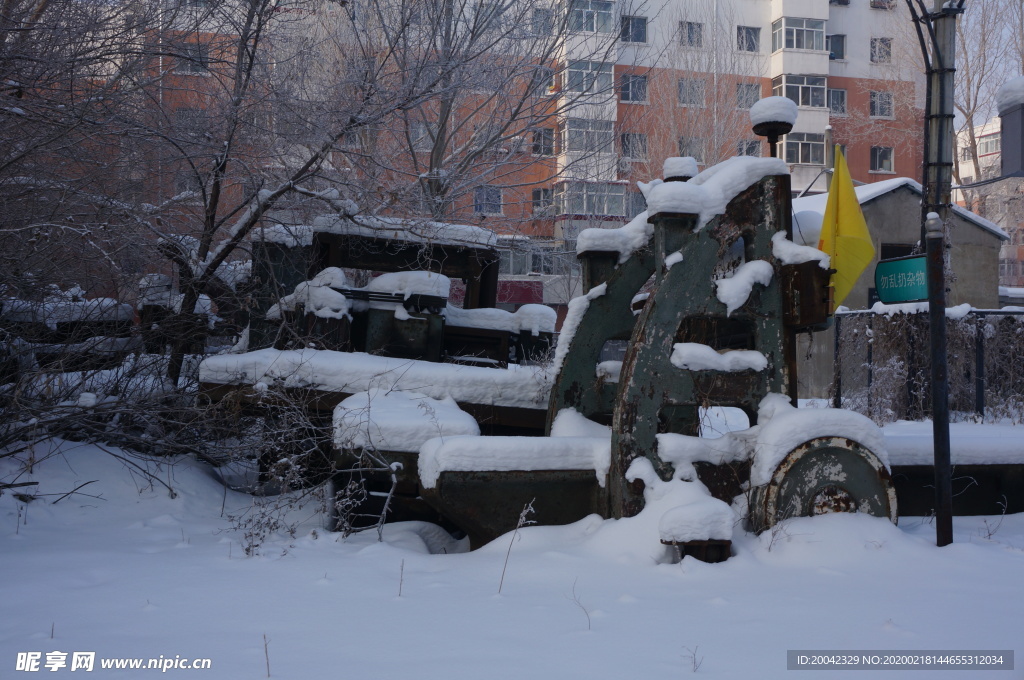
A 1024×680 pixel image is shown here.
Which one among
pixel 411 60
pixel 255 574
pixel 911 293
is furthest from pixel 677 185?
pixel 411 60

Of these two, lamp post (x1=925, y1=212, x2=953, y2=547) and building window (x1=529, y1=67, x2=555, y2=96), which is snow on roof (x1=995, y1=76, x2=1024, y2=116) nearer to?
lamp post (x1=925, y1=212, x2=953, y2=547)

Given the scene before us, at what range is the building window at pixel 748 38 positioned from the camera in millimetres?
31184

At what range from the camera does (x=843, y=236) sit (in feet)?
14.9

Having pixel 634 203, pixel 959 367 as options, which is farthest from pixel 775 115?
pixel 634 203

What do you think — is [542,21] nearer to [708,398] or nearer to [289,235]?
[289,235]

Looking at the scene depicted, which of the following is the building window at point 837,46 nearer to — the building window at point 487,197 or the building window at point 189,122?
the building window at point 487,197

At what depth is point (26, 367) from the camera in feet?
19.0

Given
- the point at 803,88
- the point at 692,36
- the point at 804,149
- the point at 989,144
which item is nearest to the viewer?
the point at 692,36

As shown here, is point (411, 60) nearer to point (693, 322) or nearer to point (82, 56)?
point (82, 56)

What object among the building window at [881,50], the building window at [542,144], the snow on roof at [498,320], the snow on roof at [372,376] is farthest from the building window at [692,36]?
the snow on roof at [372,376]

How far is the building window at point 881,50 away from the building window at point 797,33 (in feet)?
7.38

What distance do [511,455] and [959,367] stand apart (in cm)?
975

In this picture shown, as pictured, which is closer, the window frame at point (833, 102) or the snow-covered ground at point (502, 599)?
the snow-covered ground at point (502, 599)

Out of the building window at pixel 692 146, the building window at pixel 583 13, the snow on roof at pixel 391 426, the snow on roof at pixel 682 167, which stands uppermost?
the building window at pixel 692 146
